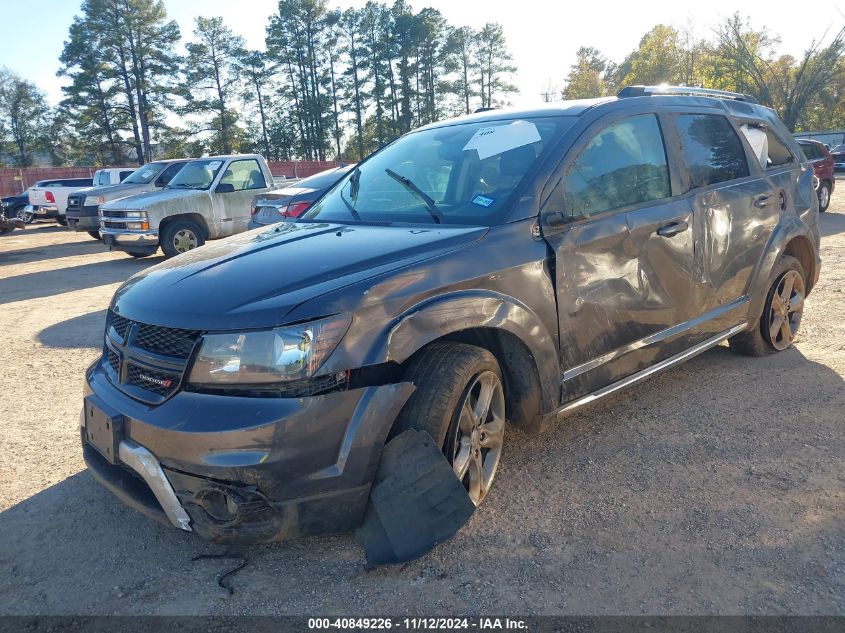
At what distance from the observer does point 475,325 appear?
2.87 meters

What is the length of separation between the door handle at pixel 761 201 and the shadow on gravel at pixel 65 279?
896 cm

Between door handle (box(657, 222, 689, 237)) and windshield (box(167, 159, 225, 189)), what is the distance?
1050cm

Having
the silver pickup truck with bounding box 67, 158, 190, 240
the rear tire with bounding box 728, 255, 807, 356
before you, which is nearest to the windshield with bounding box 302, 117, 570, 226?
the rear tire with bounding box 728, 255, 807, 356

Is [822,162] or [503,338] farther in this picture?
A: [822,162]

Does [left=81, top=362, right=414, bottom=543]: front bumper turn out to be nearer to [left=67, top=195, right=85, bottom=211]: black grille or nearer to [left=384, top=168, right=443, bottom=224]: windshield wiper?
[left=384, top=168, right=443, bottom=224]: windshield wiper

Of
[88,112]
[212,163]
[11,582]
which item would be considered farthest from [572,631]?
[88,112]

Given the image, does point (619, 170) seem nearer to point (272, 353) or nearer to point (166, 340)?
point (272, 353)

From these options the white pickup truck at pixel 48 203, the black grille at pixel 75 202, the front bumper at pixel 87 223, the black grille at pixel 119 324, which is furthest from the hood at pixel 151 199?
the white pickup truck at pixel 48 203

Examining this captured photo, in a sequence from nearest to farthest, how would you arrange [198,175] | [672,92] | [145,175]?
[672,92] < [198,175] < [145,175]

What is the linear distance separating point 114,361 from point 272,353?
3.17ft

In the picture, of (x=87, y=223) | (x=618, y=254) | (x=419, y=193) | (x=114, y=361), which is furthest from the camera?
(x=87, y=223)

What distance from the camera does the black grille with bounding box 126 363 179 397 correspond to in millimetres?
2582

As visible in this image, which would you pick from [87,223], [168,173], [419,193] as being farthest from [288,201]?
[87,223]

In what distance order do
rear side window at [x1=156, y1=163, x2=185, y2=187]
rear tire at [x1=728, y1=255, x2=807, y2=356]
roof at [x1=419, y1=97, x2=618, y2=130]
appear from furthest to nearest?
rear side window at [x1=156, y1=163, x2=185, y2=187]
rear tire at [x1=728, y1=255, x2=807, y2=356]
roof at [x1=419, y1=97, x2=618, y2=130]
